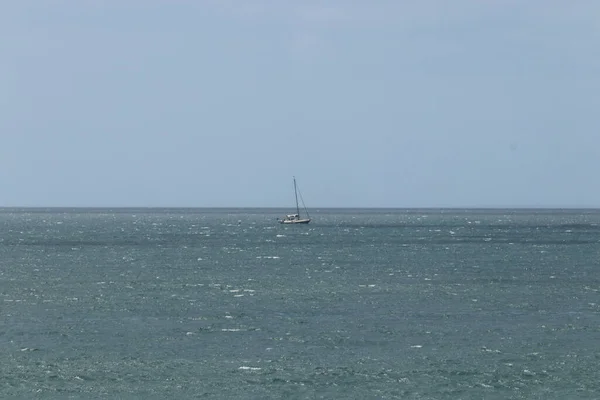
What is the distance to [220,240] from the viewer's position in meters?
175

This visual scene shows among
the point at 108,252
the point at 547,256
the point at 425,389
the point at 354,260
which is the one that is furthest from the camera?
the point at 108,252

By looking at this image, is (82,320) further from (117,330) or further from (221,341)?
(221,341)

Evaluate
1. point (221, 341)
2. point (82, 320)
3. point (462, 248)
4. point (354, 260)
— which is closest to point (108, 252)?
point (354, 260)

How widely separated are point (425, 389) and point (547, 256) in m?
91.1

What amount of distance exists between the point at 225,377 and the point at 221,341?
9484 mm

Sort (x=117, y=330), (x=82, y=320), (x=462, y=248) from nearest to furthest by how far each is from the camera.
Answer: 1. (x=117, y=330)
2. (x=82, y=320)
3. (x=462, y=248)

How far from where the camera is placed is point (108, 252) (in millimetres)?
137250

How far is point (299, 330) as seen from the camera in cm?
5722

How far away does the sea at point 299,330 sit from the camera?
42406 mm

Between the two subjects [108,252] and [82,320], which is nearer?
[82,320]

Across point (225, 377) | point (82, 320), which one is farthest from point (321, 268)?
point (225, 377)

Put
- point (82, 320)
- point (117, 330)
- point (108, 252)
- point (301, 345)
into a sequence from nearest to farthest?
point (301, 345), point (117, 330), point (82, 320), point (108, 252)

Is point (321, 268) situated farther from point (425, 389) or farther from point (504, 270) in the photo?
point (425, 389)

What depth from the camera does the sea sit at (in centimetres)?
4241
